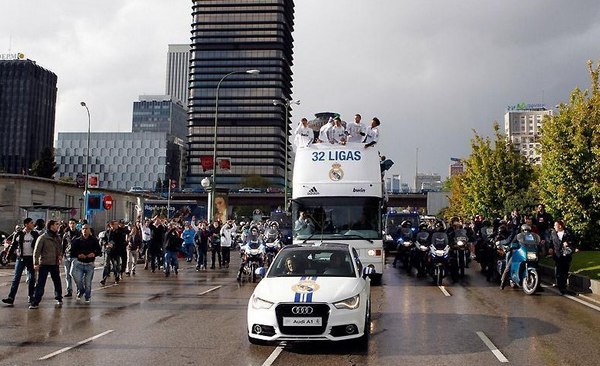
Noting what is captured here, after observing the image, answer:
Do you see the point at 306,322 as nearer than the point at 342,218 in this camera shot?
Yes

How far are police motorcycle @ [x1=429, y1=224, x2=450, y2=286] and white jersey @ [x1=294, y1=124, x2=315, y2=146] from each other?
4683mm

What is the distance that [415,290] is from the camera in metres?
15.2

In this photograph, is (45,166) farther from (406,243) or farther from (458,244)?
(458,244)

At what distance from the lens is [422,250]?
17984 mm

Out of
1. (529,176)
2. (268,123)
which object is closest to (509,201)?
(529,176)

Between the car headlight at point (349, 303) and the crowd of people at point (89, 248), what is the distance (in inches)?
297

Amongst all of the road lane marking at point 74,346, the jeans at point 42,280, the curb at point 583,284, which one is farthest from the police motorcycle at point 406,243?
the road lane marking at point 74,346

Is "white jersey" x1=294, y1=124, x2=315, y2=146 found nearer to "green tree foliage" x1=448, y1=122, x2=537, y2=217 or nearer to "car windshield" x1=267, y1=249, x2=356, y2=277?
"car windshield" x1=267, y1=249, x2=356, y2=277

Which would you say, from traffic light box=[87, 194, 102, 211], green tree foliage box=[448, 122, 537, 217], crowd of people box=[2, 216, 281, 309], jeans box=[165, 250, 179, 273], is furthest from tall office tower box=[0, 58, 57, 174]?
jeans box=[165, 250, 179, 273]

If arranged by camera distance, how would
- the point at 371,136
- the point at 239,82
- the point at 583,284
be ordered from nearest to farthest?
the point at 583,284 < the point at 371,136 < the point at 239,82

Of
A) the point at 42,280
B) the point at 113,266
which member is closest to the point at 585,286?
the point at 42,280

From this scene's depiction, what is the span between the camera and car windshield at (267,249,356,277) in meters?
8.88

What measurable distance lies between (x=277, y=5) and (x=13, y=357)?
558 feet

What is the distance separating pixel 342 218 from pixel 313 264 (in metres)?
6.18
